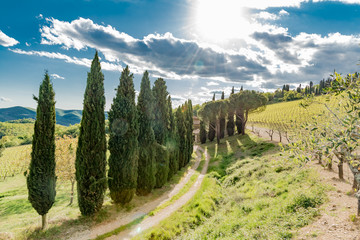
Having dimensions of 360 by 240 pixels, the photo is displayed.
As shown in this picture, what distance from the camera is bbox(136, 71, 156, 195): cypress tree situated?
16562 millimetres

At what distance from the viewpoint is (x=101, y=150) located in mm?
12758

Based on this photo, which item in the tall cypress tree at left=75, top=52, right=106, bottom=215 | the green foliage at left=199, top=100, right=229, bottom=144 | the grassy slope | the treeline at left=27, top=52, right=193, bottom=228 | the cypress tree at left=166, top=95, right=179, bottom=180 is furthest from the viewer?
the green foliage at left=199, top=100, right=229, bottom=144

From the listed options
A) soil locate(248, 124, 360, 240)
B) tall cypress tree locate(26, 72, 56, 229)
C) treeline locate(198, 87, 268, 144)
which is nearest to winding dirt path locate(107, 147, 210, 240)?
tall cypress tree locate(26, 72, 56, 229)

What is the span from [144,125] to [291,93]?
116 m

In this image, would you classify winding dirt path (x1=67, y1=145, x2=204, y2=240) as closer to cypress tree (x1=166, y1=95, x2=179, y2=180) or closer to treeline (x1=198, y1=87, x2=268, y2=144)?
cypress tree (x1=166, y1=95, x2=179, y2=180)

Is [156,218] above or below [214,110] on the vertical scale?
below

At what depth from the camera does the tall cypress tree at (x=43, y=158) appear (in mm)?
10828

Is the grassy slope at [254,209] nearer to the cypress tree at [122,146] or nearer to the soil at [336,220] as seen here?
the soil at [336,220]

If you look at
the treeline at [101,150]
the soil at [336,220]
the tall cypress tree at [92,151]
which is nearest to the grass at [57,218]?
the treeline at [101,150]

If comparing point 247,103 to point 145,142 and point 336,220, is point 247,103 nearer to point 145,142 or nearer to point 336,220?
point 145,142

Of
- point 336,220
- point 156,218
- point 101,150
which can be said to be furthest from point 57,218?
point 336,220

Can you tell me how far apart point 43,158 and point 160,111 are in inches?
474

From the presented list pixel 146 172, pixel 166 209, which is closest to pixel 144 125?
pixel 146 172

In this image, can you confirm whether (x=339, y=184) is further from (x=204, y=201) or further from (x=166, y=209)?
(x=166, y=209)
